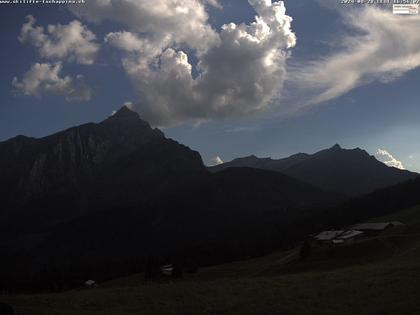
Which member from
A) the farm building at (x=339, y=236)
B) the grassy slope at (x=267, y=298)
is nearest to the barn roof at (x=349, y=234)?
the farm building at (x=339, y=236)

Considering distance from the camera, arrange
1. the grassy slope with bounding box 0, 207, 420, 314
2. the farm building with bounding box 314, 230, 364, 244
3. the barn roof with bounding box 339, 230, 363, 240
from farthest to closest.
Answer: the barn roof with bounding box 339, 230, 363, 240 → the farm building with bounding box 314, 230, 364, 244 → the grassy slope with bounding box 0, 207, 420, 314

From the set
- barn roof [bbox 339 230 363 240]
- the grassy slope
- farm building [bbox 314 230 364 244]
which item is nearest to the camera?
the grassy slope

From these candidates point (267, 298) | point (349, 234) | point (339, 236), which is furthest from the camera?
point (339, 236)

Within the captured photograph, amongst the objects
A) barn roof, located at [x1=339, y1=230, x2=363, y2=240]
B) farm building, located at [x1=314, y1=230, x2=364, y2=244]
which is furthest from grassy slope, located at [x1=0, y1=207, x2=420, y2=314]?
barn roof, located at [x1=339, y1=230, x2=363, y2=240]

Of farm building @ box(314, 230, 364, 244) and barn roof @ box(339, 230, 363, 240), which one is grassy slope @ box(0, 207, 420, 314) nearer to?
farm building @ box(314, 230, 364, 244)

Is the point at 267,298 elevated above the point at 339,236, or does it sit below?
above

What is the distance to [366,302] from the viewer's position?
38.5m

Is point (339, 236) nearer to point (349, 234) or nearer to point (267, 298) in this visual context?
point (349, 234)

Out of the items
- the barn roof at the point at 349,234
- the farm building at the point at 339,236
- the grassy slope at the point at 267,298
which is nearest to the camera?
the grassy slope at the point at 267,298

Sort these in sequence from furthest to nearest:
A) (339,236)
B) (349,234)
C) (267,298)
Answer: (339,236) < (349,234) < (267,298)

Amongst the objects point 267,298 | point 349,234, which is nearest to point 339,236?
point 349,234

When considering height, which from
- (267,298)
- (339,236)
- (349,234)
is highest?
(267,298)

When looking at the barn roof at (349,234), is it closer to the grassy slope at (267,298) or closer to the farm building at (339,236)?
the farm building at (339,236)

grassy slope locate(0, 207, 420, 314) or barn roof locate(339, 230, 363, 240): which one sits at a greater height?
grassy slope locate(0, 207, 420, 314)
